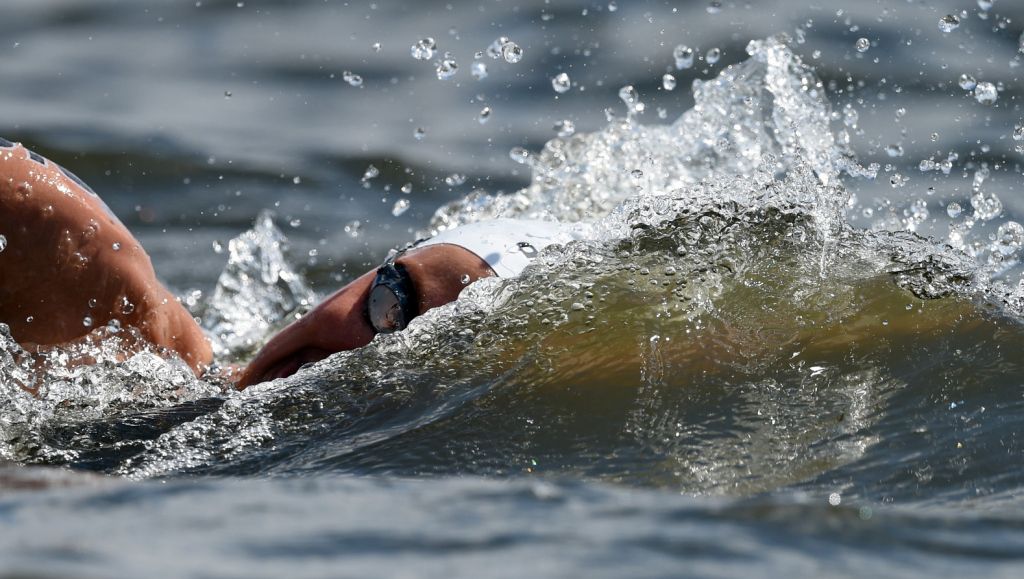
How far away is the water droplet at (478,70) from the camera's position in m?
6.71

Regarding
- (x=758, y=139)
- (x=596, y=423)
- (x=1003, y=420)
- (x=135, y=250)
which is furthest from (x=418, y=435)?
(x=758, y=139)

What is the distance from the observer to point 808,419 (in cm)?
268

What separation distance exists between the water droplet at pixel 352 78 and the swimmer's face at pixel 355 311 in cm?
361

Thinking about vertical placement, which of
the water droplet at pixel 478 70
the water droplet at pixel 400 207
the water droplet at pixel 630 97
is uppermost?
the water droplet at pixel 478 70

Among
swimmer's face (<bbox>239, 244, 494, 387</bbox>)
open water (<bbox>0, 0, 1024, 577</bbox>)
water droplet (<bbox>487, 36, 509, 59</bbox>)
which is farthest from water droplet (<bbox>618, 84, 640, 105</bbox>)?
swimmer's face (<bbox>239, 244, 494, 387</bbox>)

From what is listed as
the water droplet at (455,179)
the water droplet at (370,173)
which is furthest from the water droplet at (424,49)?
the water droplet at (455,179)

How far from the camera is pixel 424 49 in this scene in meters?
6.98

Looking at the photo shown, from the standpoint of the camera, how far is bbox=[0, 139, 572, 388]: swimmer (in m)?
3.10

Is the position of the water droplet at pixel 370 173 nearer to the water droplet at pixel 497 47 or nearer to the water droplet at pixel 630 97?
the water droplet at pixel 497 47

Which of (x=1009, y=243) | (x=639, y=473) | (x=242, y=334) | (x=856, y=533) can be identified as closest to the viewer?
(x=856, y=533)

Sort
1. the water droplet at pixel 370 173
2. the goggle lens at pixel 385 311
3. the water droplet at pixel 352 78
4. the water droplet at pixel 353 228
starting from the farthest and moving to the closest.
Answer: the water droplet at pixel 352 78 < the water droplet at pixel 370 173 < the water droplet at pixel 353 228 < the goggle lens at pixel 385 311

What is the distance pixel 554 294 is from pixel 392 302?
1.42ft

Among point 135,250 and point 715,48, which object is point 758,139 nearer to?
point 715,48

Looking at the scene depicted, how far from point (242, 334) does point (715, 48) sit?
310 centimetres
